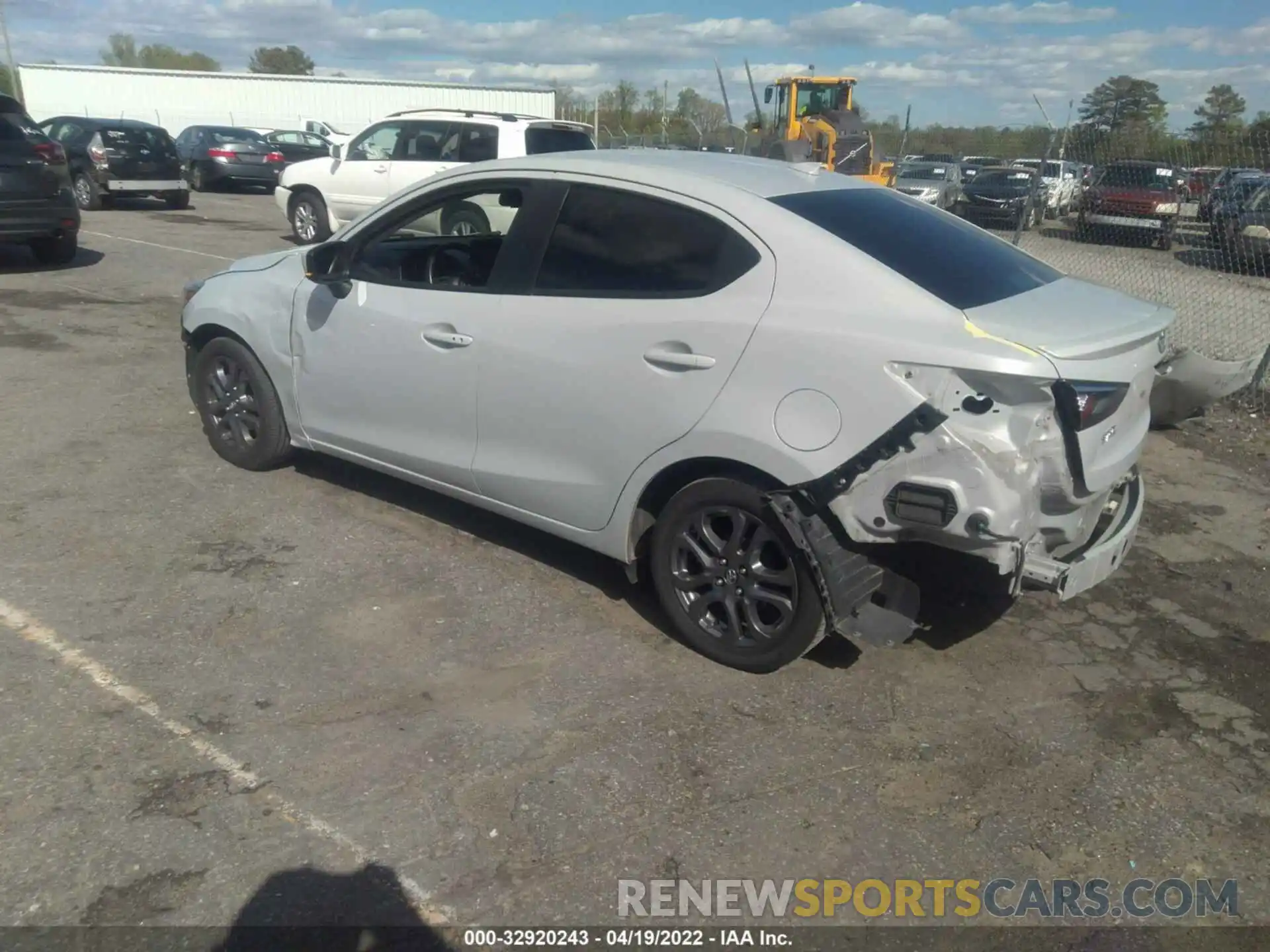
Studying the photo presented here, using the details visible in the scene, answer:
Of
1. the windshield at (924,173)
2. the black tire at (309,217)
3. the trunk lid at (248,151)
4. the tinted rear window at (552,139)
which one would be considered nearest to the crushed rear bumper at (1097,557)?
the tinted rear window at (552,139)

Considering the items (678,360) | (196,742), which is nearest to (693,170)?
(678,360)

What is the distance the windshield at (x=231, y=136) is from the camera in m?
23.0

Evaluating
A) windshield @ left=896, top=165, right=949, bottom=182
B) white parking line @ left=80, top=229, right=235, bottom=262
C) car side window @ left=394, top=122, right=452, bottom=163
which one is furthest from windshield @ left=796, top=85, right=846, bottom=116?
white parking line @ left=80, top=229, right=235, bottom=262

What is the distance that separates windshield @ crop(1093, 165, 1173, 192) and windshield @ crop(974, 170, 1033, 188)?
6.00m

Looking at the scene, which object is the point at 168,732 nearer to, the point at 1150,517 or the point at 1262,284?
the point at 1150,517

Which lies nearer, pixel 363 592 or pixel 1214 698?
pixel 1214 698

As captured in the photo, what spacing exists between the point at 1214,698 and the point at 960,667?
945 millimetres

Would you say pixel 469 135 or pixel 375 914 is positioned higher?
pixel 469 135

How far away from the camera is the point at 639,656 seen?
157 inches

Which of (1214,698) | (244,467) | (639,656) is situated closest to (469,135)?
(244,467)

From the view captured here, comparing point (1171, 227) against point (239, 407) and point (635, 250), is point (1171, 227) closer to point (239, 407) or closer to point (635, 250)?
point (635, 250)

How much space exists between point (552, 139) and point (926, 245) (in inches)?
389

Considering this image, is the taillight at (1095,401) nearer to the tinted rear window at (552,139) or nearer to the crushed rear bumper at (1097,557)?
the crushed rear bumper at (1097,557)

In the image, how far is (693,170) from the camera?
→ 4.02 m
